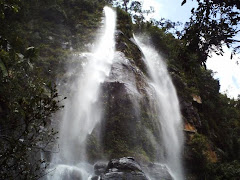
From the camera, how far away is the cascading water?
10.1m

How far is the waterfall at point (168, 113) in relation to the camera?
1354 centimetres

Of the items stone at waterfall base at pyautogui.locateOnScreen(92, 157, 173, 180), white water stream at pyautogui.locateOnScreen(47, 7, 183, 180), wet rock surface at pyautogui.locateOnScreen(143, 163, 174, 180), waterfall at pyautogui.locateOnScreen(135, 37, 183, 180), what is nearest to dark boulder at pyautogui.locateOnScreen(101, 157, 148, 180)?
stone at waterfall base at pyautogui.locateOnScreen(92, 157, 173, 180)

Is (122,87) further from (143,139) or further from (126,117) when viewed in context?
(143,139)

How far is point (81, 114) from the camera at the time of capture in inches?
518

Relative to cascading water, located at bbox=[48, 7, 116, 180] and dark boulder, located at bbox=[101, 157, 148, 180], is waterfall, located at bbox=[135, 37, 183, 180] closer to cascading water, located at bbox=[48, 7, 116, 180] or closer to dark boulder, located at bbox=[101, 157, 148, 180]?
cascading water, located at bbox=[48, 7, 116, 180]

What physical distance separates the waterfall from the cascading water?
3465 millimetres

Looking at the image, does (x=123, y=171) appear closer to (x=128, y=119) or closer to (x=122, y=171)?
(x=122, y=171)

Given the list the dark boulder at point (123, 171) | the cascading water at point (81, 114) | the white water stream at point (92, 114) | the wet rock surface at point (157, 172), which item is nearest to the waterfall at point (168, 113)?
the white water stream at point (92, 114)

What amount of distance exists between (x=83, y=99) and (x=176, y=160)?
589cm

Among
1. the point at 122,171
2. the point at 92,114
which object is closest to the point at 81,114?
the point at 92,114

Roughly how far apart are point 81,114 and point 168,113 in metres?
5.49

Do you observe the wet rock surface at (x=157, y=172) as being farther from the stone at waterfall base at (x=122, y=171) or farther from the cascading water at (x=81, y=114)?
the cascading water at (x=81, y=114)

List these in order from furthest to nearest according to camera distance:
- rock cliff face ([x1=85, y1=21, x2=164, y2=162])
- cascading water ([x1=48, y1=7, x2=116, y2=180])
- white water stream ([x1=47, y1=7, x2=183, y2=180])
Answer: rock cliff face ([x1=85, y1=21, x2=164, y2=162]), white water stream ([x1=47, y1=7, x2=183, y2=180]), cascading water ([x1=48, y1=7, x2=116, y2=180])

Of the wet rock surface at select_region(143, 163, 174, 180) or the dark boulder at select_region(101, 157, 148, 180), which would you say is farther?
the wet rock surface at select_region(143, 163, 174, 180)
